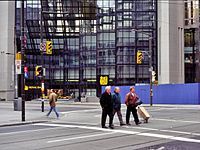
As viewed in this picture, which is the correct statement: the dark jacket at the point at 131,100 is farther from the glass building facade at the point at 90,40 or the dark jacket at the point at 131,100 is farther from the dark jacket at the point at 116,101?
the glass building facade at the point at 90,40

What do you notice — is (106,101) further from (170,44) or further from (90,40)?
(90,40)

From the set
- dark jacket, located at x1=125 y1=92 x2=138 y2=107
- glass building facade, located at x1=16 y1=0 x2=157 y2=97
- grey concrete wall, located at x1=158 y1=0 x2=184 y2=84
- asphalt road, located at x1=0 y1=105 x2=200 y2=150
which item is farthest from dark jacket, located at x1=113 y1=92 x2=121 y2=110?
glass building facade, located at x1=16 y1=0 x2=157 y2=97

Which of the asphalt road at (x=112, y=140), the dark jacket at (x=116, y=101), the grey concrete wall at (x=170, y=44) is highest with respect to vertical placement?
the grey concrete wall at (x=170, y=44)

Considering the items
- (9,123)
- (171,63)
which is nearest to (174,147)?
(9,123)

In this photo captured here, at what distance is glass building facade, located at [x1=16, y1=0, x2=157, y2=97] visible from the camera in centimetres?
8294

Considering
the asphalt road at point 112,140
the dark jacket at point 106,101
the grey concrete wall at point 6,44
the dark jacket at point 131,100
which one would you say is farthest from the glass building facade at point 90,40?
the asphalt road at point 112,140

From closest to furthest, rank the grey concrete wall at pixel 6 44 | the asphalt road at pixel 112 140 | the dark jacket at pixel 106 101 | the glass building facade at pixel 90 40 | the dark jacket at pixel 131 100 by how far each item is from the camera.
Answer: the asphalt road at pixel 112 140 → the dark jacket at pixel 106 101 → the dark jacket at pixel 131 100 → the glass building facade at pixel 90 40 → the grey concrete wall at pixel 6 44

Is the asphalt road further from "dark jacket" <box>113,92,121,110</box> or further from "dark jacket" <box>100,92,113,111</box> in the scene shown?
"dark jacket" <box>113,92,121,110</box>

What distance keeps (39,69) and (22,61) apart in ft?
24.7

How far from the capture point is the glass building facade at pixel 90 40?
82.9 meters

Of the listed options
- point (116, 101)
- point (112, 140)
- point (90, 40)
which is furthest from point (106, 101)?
point (90, 40)

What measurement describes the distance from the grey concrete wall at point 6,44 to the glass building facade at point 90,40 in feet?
6.77

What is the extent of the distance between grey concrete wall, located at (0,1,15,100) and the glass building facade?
206cm

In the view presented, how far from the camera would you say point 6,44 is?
9338cm
